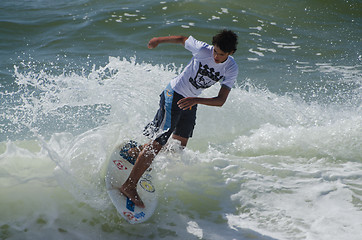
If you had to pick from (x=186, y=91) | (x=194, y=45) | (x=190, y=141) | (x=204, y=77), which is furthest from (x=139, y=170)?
(x=190, y=141)

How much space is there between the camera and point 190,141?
602 centimetres

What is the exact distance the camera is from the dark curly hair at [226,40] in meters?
3.58

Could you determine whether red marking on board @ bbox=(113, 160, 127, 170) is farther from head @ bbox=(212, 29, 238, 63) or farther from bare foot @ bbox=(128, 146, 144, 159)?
head @ bbox=(212, 29, 238, 63)

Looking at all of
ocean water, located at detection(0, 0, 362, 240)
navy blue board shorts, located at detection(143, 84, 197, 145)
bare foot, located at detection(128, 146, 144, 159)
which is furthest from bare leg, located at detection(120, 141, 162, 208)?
bare foot, located at detection(128, 146, 144, 159)

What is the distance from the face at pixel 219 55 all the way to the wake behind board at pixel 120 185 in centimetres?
161

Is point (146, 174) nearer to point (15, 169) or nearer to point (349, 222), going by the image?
point (15, 169)

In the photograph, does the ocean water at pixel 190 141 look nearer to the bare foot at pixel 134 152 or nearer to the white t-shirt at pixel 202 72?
the bare foot at pixel 134 152

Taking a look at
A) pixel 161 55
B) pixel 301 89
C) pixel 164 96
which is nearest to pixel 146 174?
pixel 164 96

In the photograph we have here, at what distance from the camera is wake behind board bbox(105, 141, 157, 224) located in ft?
13.0

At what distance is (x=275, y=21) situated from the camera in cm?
1256

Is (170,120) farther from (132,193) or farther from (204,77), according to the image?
(132,193)

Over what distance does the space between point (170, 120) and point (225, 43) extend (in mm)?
1077

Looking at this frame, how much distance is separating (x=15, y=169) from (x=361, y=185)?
433 cm

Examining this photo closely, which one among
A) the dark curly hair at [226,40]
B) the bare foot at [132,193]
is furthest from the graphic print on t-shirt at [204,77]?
the bare foot at [132,193]
